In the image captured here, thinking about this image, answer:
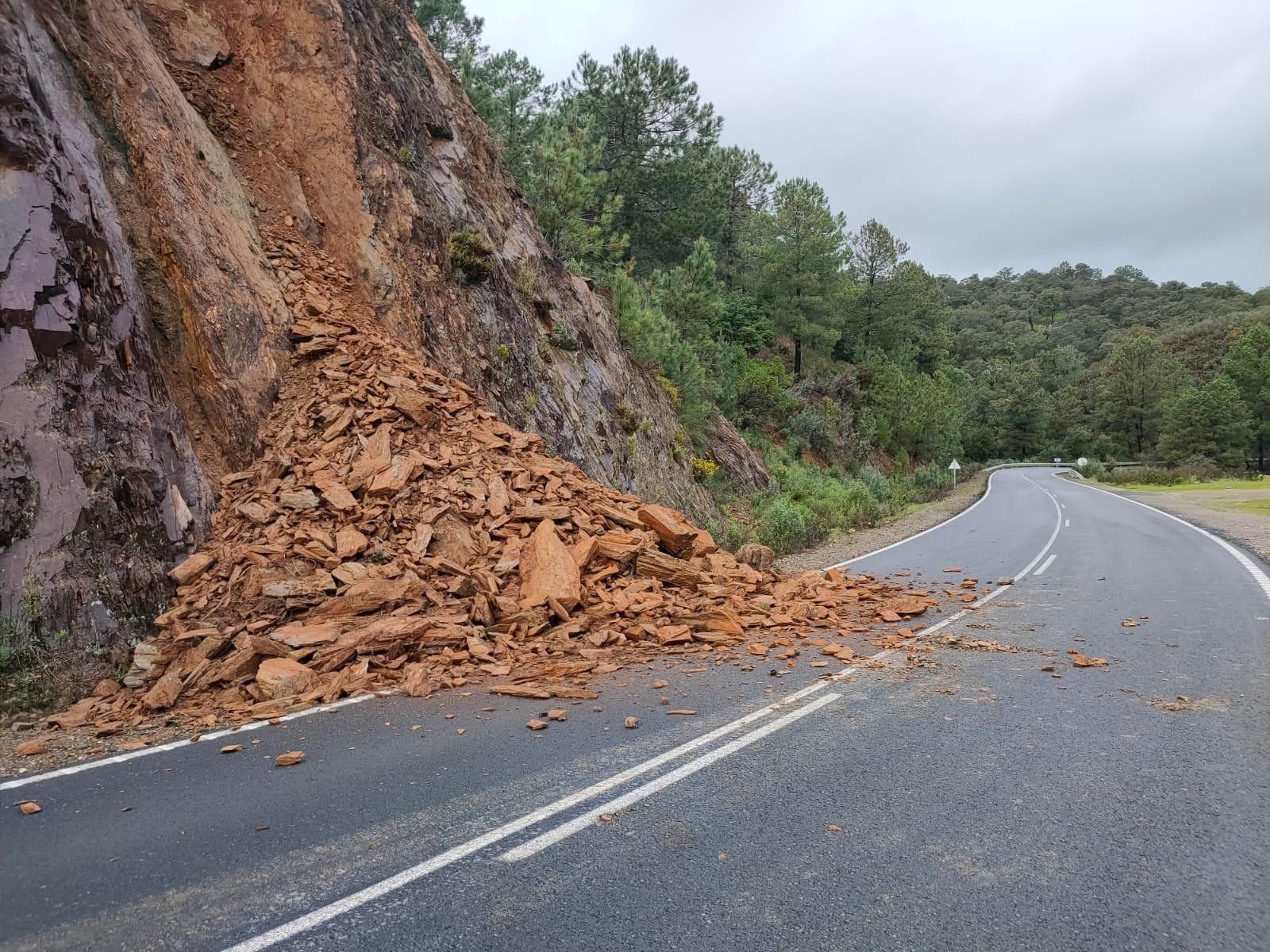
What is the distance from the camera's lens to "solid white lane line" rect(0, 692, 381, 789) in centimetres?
422

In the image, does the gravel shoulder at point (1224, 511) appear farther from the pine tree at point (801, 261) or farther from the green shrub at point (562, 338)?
the pine tree at point (801, 261)

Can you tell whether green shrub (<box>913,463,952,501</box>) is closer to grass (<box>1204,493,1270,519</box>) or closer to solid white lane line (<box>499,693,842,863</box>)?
grass (<box>1204,493,1270,519</box>)

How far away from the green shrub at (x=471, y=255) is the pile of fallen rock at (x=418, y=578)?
3.55 metres

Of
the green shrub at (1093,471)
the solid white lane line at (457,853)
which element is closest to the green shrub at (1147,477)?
the green shrub at (1093,471)

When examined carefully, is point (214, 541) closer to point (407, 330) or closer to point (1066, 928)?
point (407, 330)

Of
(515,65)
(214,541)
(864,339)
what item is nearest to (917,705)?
(214,541)

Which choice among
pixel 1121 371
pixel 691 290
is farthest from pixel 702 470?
pixel 1121 371

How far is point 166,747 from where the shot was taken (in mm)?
4711

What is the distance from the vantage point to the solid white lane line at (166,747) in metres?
4.22

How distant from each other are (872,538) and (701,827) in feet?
52.7

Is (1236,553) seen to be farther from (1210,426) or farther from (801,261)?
(1210,426)

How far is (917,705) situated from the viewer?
17.9 ft

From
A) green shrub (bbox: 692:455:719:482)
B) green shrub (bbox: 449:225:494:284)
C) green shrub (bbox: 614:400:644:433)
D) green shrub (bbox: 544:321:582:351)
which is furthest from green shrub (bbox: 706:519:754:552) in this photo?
green shrub (bbox: 449:225:494:284)

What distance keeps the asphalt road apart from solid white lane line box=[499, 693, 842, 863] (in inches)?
0.8
